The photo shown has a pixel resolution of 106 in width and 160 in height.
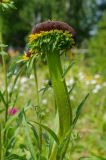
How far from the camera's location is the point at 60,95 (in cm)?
172

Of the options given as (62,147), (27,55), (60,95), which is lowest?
(62,147)

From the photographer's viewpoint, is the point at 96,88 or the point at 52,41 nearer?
the point at 52,41

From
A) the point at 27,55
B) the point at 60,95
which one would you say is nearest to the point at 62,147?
the point at 60,95

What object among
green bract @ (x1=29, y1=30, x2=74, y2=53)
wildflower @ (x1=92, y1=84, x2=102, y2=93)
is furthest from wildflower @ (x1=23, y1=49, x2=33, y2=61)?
wildflower @ (x1=92, y1=84, x2=102, y2=93)

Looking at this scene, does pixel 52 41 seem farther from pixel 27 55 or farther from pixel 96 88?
pixel 96 88

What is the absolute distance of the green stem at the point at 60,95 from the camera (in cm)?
172

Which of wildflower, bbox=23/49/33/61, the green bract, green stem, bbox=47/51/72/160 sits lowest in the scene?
green stem, bbox=47/51/72/160

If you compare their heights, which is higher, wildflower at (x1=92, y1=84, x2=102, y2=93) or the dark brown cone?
the dark brown cone

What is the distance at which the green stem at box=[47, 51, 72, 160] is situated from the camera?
1.72 meters

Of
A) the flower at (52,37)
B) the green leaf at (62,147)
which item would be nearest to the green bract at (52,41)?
the flower at (52,37)

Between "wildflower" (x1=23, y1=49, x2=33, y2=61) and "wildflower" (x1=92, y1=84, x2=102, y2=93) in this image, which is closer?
"wildflower" (x1=23, y1=49, x2=33, y2=61)

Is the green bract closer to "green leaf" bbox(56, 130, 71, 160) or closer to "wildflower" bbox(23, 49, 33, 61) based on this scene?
"wildflower" bbox(23, 49, 33, 61)

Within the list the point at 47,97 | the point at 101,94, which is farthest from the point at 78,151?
the point at 101,94

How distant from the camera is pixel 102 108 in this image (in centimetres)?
545
